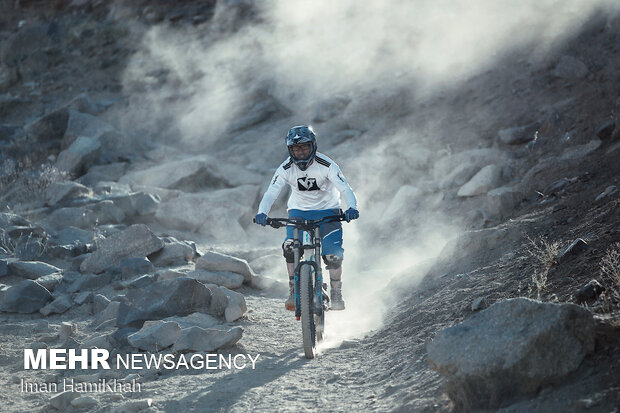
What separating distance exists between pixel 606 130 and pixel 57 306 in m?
9.28

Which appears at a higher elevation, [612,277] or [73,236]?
[73,236]

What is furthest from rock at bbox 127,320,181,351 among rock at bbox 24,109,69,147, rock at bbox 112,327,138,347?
rock at bbox 24,109,69,147

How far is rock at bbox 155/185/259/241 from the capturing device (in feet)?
46.0

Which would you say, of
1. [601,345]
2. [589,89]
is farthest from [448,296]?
[589,89]

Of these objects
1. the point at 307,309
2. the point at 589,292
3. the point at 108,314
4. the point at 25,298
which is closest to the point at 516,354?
the point at 589,292

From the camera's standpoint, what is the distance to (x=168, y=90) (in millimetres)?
24109

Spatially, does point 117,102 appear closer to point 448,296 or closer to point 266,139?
point 266,139

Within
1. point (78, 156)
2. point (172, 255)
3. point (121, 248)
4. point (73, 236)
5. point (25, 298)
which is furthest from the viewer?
point (78, 156)

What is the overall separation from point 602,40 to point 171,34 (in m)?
17.2

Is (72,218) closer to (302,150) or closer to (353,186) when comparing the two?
(353,186)

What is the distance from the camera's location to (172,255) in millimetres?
10734

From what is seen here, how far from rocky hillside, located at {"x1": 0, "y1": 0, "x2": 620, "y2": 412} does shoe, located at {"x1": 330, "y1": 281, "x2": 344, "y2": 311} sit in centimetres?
44

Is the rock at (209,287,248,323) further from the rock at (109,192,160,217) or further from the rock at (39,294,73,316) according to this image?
the rock at (109,192,160,217)

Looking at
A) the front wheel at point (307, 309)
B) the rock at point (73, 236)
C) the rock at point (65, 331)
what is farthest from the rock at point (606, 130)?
the rock at point (65, 331)
